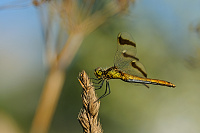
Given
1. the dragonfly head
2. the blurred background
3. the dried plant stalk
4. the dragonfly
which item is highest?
the blurred background

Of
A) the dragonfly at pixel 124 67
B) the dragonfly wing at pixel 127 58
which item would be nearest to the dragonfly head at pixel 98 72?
the dragonfly at pixel 124 67

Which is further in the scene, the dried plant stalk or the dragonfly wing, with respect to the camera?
the dragonfly wing

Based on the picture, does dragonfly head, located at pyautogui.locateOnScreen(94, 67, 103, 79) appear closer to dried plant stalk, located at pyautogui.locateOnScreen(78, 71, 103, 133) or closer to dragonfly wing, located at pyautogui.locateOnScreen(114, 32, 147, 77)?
dragonfly wing, located at pyautogui.locateOnScreen(114, 32, 147, 77)

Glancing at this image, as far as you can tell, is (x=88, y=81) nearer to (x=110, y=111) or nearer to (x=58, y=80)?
(x=58, y=80)

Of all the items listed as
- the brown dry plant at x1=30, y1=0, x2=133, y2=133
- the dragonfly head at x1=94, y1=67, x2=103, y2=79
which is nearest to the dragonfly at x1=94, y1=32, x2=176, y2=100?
the dragonfly head at x1=94, y1=67, x2=103, y2=79

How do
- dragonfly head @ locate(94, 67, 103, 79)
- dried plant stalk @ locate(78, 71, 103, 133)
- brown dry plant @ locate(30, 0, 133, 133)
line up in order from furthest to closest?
1. brown dry plant @ locate(30, 0, 133, 133)
2. dragonfly head @ locate(94, 67, 103, 79)
3. dried plant stalk @ locate(78, 71, 103, 133)

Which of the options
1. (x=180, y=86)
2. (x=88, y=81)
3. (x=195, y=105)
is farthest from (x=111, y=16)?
(x=180, y=86)

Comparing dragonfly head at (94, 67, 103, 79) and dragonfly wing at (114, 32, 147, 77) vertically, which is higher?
dragonfly wing at (114, 32, 147, 77)

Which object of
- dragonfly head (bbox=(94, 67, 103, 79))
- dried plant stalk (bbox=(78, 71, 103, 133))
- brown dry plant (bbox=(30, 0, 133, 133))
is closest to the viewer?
dried plant stalk (bbox=(78, 71, 103, 133))
